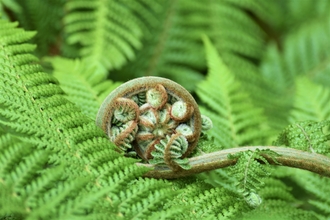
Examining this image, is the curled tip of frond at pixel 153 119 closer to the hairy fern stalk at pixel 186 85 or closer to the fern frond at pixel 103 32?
the hairy fern stalk at pixel 186 85

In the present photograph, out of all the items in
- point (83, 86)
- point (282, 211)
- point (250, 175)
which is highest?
point (83, 86)

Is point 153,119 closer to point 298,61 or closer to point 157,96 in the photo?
point 157,96

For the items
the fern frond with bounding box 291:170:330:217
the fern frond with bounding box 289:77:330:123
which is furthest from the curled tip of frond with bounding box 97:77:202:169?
the fern frond with bounding box 289:77:330:123

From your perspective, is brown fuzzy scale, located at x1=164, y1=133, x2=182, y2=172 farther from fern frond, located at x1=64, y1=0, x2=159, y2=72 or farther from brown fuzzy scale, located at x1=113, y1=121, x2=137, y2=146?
fern frond, located at x1=64, y1=0, x2=159, y2=72

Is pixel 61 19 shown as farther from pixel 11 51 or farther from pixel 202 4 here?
pixel 11 51

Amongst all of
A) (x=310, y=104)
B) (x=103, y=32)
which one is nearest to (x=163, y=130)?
(x=310, y=104)

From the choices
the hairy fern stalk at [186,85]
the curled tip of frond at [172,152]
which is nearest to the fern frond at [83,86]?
the hairy fern stalk at [186,85]

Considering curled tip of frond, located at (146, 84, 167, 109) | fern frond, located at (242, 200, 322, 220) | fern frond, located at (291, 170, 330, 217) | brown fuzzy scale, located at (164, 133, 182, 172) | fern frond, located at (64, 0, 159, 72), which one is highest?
fern frond, located at (64, 0, 159, 72)
